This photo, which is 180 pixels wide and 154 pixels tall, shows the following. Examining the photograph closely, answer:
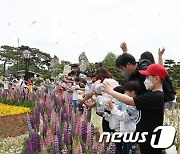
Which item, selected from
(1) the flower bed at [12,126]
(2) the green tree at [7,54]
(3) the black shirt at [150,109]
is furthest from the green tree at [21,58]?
Answer: (3) the black shirt at [150,109]

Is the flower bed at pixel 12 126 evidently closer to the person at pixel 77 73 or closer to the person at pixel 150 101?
the person at pixel 77 73

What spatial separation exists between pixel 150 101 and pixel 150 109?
0.36 feet

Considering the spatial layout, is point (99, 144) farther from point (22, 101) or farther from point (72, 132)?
point (22, 101)

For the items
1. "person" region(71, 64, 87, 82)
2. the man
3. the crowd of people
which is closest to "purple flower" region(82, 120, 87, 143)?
the crowd of people

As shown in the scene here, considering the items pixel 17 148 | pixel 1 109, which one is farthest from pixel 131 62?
pixel 1 109

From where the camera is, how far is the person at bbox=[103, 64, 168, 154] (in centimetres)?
375

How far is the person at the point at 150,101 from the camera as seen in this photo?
375 cm

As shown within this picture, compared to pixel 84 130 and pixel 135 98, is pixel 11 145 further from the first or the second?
pixel 135 98

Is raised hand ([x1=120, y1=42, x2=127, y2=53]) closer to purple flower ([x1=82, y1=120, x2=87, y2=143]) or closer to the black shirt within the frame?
purple flower ([x1=82, y1=120, x2=87, y2=143])

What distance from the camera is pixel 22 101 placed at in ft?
49.5

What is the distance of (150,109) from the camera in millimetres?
3822

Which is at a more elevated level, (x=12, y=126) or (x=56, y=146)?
(x=56, y=146)

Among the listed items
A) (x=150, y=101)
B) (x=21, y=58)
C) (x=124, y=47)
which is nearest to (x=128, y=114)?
(x=150, y=101)

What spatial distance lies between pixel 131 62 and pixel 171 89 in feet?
1.75
